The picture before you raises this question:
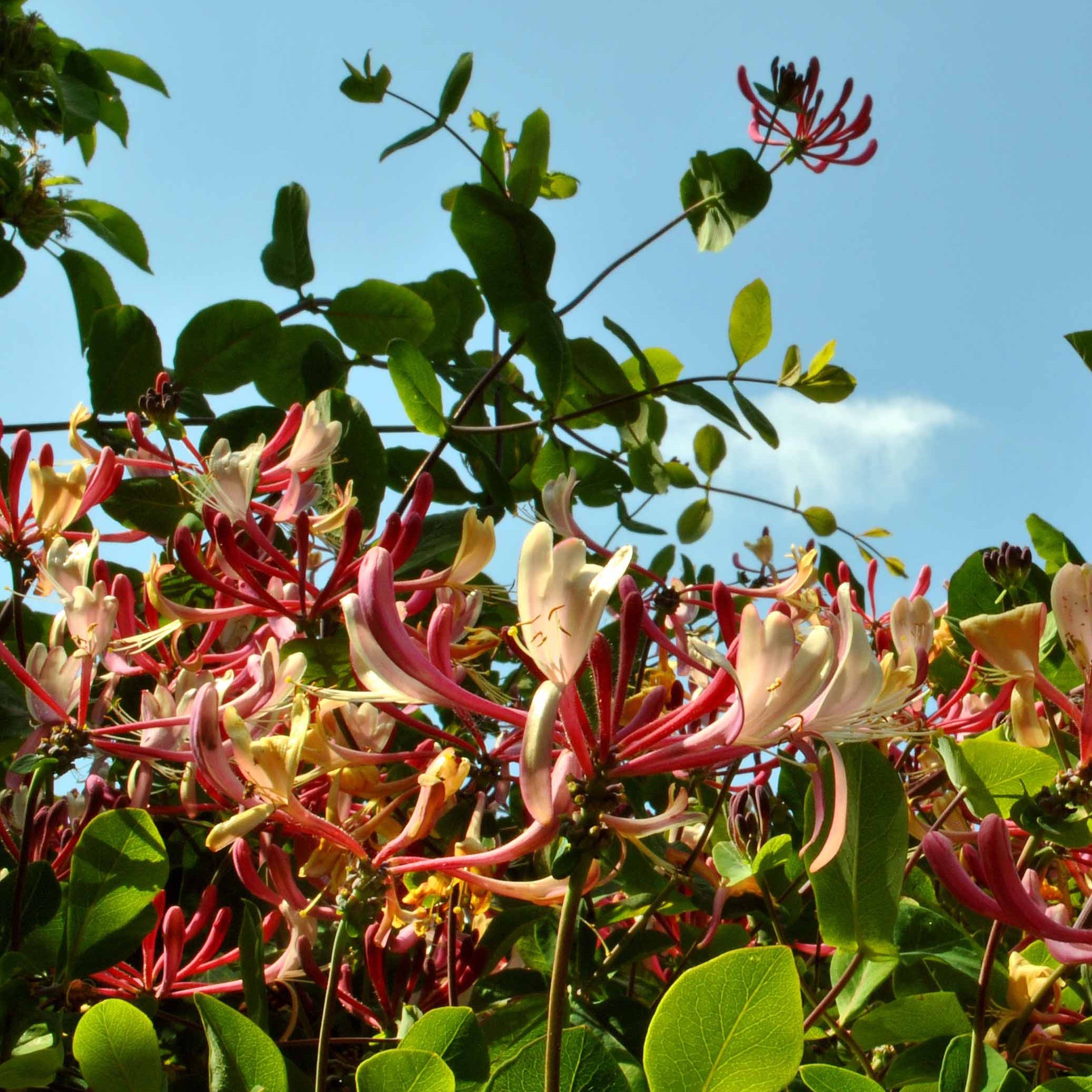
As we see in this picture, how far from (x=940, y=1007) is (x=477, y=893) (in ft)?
1.00

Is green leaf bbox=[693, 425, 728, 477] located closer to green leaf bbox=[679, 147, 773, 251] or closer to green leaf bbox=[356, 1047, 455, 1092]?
green leaf bbox=[679, 147, 773, 251]

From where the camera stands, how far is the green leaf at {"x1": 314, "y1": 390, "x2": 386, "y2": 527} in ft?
3.66

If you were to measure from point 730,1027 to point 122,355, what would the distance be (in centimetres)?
108

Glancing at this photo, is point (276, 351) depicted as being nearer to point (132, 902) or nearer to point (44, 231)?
point (44, 231)

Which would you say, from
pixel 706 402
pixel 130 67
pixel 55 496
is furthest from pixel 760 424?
pixel 130 67

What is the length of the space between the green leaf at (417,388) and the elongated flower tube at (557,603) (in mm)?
641

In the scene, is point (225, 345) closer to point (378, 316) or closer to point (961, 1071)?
point (378, 316)

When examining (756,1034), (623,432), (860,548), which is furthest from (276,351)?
(756,1034)

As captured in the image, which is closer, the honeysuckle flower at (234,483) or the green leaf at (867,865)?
the green leaf at (867,865)

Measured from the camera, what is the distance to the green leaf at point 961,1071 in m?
0.55

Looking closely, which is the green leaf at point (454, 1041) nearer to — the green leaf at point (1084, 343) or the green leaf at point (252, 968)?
the green leaf at point (252, 968)

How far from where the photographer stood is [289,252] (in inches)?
62.6

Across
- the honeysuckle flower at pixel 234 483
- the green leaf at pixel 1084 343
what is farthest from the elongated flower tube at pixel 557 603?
the green leaf at pixel 1084 343

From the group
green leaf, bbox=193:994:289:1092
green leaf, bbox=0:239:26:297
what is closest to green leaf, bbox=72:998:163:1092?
green leaf, bbox=193:994:289:1092
